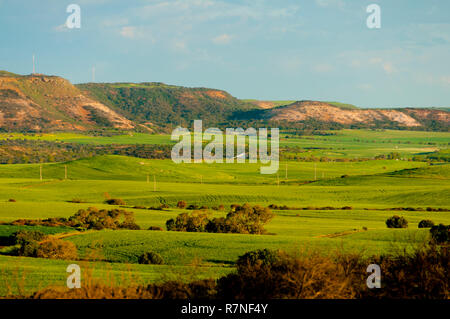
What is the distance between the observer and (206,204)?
7731 cm

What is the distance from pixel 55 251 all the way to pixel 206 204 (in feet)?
156

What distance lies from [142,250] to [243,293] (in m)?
20.0

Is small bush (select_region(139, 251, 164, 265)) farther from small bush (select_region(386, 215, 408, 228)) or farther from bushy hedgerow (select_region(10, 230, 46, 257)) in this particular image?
small bush (select_region(386, 215, 408, 228))

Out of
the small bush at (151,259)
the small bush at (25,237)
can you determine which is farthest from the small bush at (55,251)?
the small bush at (151,259)

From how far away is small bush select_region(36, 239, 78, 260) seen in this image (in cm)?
3002

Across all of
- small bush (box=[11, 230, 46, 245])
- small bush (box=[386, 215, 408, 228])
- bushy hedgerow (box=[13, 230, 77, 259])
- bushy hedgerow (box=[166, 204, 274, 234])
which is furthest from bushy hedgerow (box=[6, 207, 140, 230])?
small bush (box=[386, 215, 408, 228])

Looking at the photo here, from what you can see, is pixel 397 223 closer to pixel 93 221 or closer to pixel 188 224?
pixel 188 224

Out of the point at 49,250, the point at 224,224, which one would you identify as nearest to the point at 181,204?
the point at 224,224

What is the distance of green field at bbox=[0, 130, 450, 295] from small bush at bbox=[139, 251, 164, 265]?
554 millimetres

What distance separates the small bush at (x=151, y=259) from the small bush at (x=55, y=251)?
412 centimetres

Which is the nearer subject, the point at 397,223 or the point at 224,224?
the point at 224,224
